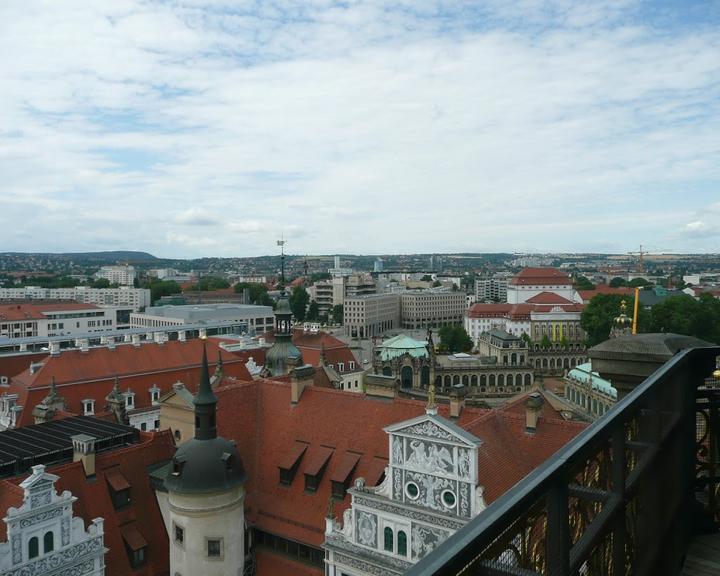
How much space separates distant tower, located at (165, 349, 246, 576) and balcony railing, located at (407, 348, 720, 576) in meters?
16.2

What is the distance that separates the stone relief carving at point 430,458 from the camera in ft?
62.3

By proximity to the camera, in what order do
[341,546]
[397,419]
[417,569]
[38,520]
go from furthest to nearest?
[397,419] → [341,546] → [38,520] → [417,569]

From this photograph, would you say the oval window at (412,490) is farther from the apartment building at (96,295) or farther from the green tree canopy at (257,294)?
the green tree canopy at (257,294)

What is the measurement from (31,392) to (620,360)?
131 ft

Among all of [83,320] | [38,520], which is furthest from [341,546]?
[83,320]

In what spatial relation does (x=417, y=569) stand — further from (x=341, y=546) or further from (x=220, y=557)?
(x=220, y=557)

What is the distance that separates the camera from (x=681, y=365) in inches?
278

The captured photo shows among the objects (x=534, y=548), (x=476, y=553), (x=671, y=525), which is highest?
(x=476, y=553)

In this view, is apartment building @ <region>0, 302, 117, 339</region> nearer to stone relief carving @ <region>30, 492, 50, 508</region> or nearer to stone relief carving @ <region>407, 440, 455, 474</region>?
stone relief carving @ <region>30, 492, 50, 508</region>

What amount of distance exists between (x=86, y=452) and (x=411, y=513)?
11614 millimetres

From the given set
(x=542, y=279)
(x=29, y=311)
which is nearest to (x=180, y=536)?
(x=29, y=311)

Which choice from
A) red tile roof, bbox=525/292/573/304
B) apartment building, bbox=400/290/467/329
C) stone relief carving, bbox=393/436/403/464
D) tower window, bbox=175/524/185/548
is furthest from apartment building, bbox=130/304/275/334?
stone relief carving, bbox=393/436/403/464

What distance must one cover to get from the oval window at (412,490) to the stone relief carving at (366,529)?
1.47 metres

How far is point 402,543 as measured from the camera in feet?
65.5
